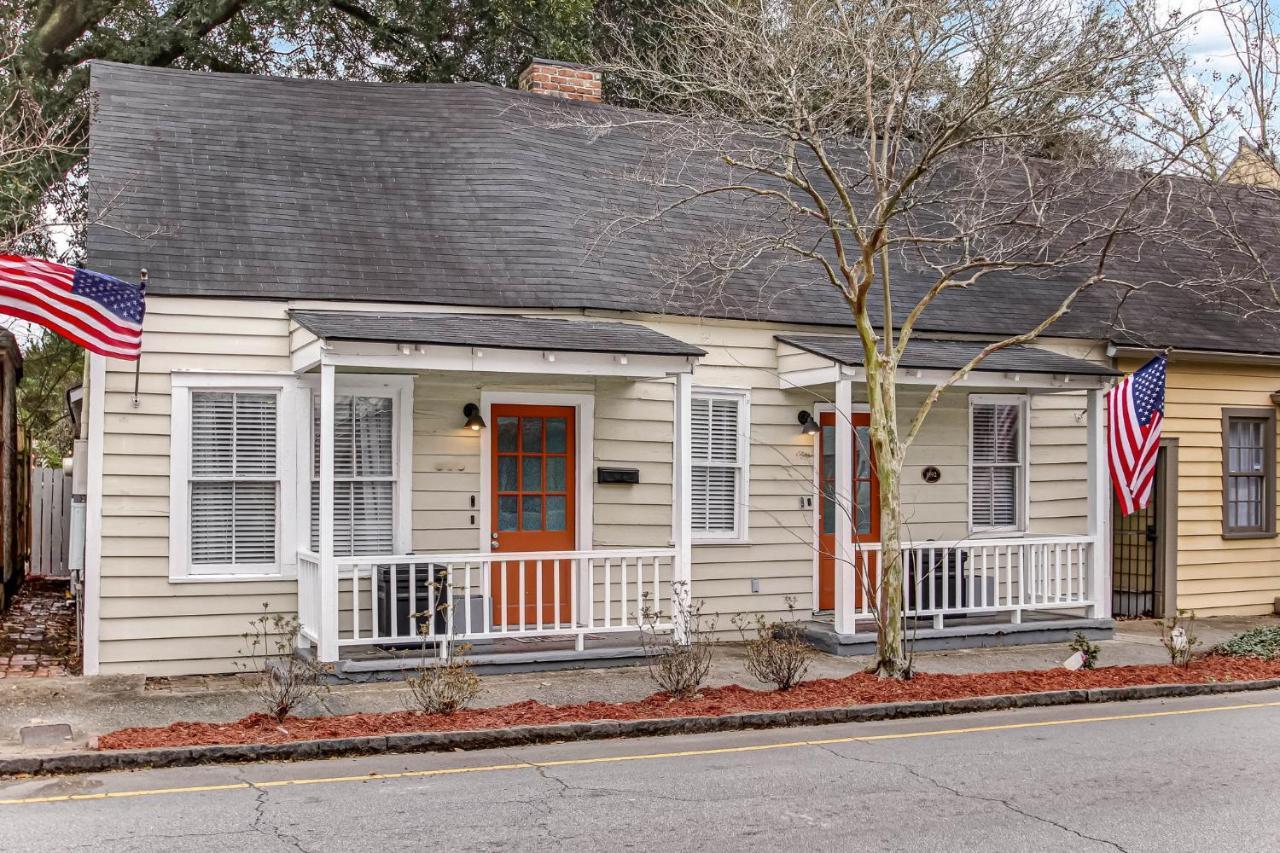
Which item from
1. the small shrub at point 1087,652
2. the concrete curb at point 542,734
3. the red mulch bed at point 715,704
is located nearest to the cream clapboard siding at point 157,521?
the red mulch bed at point 715,704

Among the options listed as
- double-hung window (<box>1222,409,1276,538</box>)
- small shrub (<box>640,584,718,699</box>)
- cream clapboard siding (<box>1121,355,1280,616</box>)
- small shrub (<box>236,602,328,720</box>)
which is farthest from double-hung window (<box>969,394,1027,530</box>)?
small shrub (<box>236,602,328,720</box>)

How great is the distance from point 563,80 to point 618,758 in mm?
9987

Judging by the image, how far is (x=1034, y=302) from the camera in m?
15.3

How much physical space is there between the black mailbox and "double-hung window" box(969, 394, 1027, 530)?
424cm

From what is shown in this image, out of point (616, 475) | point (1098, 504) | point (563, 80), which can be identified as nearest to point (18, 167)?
point (563, 80)

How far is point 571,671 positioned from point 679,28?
6.56 meters

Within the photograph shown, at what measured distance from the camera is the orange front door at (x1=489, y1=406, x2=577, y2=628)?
12.3 meters

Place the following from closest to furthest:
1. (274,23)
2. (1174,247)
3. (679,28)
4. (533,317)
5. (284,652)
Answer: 1. (284,652)
2. (533,317)
3. (679,28)
4. (1174,247)
5. (274,23)

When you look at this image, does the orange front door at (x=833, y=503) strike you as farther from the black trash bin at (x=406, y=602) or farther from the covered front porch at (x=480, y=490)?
the black trash bin at (x=406, y=602)

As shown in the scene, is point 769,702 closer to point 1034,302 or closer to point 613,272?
point 613,272

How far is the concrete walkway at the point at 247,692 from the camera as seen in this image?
9042 millimetres

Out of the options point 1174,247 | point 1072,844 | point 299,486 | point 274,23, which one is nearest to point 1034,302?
point 1174,247

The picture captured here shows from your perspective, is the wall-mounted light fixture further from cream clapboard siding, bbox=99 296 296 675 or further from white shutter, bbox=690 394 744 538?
white shutter, bbox=690 394 744 538

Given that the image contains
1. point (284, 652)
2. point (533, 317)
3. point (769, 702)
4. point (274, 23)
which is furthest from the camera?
point (274, 23)
